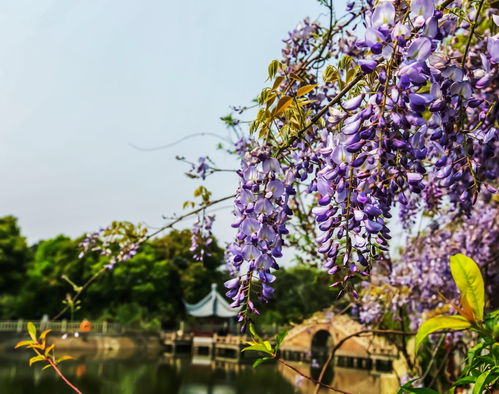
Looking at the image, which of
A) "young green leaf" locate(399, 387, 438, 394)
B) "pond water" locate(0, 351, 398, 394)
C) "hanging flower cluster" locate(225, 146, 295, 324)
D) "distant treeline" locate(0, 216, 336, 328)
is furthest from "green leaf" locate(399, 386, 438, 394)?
"distant treeline" locate(0, 216, 336, 328)

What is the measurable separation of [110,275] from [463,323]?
119 feet

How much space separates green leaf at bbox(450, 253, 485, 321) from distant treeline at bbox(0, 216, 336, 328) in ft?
96.5

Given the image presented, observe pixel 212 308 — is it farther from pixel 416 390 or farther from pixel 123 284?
pixel 416 390

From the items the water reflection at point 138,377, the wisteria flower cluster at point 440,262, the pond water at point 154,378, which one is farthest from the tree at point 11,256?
the wisteria flower cluster at point 440,262

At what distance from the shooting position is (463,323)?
3.01 ft

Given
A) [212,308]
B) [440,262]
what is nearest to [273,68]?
[440,262]

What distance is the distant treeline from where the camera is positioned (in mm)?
33438

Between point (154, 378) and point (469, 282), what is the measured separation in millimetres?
24510

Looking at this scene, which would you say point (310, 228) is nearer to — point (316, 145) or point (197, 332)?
point (316, 145)

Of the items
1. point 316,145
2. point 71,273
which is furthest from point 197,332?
point 316,145

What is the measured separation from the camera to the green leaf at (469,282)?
928mm

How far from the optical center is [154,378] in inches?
919

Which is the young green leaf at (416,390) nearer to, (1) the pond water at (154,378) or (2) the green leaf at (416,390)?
(2) the green leaf at (416,390)

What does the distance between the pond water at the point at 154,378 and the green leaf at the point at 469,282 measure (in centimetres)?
1553
